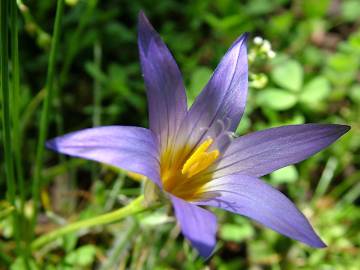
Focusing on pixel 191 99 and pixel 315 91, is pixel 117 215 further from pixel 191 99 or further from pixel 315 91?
pixel 315 91

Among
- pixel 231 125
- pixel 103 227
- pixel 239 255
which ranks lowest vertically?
pixel 239 255

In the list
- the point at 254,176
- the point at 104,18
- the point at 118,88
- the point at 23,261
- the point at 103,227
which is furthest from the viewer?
the point at 104,18

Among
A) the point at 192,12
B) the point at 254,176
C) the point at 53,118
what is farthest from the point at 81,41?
the point at 254,176

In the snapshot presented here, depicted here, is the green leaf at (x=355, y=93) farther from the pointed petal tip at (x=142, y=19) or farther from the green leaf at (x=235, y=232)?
the pointed petal tip at (x=142, y=19)

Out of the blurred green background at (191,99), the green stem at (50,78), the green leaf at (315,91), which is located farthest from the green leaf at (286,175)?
the green stem at (50,78)

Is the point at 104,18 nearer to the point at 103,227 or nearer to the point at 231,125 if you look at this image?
the point at 103,227

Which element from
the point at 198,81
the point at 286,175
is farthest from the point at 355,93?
the point at 198,81
